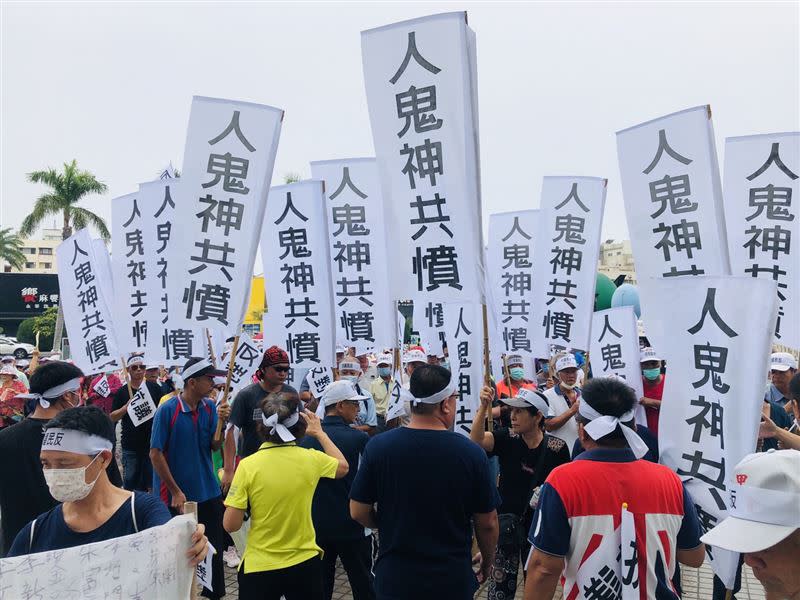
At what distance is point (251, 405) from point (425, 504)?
9.41 ft

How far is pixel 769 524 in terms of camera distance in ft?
5.99

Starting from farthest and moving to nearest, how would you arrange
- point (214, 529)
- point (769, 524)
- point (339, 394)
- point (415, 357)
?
point (415, 357), point (214, 529), point (339, 394), point (769, 524)

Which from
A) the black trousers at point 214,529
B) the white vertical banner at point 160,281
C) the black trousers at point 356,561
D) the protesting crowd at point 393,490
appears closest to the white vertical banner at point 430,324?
the white vertical banner at point 160,281

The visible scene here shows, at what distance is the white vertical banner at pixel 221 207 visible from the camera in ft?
19.1

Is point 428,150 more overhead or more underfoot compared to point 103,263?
more overhead

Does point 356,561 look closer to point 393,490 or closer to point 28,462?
point 393,490

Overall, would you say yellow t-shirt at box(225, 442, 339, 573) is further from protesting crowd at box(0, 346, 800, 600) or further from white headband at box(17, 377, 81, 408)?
white headband at box(17, 377, 81, 408)

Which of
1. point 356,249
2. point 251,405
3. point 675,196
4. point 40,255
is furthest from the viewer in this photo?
point 40,255

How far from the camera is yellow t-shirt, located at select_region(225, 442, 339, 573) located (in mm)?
3807

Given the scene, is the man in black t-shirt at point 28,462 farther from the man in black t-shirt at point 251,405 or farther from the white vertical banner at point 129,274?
the white vertical banner at point 129,274

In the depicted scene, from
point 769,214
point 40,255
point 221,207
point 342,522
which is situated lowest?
point 342,522

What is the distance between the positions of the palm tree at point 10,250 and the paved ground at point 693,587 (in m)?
60.9

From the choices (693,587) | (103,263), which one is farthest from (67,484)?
(103,263)

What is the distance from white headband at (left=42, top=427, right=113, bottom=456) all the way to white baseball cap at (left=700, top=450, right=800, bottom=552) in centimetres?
240
